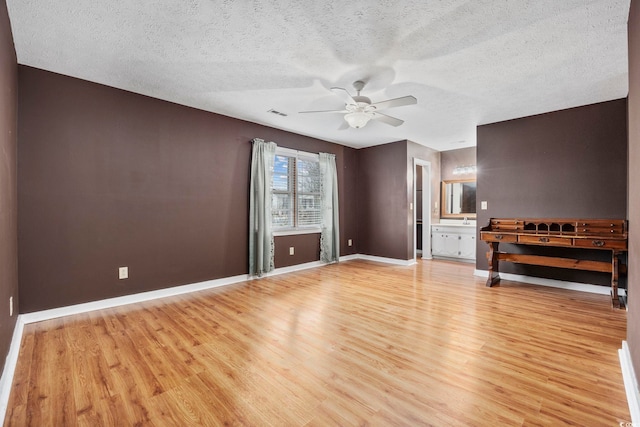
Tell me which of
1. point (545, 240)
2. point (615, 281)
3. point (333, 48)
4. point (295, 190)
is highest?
point (333, 48)

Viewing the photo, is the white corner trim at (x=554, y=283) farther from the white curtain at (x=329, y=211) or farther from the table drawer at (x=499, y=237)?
the white curtain at (x=329, y=211)

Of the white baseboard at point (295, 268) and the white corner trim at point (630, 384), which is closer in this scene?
the white corner trim at point (630, 384)

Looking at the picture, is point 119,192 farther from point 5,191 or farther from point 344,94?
point 344,94

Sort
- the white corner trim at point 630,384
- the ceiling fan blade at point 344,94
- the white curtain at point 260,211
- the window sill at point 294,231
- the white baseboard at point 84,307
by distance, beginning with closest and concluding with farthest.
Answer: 1. the white corner trim at point 630,384
2. the white baseboard at point 84,307
3. the ceiling fan blade at point 344,94
4. the white curtain at point 260,211
5. the window sill at point 294,231

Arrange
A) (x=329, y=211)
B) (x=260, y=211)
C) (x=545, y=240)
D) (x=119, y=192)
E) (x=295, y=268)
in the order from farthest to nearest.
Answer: (x=329, y=211) → (x=295, y=268) → (x=260, y=211) → (x=545, y=240) → (x=119, y=192)

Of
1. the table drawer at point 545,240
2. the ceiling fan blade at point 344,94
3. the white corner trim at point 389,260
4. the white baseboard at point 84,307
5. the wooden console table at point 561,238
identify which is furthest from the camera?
the white corner trim at point 389,260

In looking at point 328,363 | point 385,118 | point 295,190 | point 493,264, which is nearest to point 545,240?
point 493,264

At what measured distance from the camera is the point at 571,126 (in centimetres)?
390

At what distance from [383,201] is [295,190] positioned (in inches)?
75.0

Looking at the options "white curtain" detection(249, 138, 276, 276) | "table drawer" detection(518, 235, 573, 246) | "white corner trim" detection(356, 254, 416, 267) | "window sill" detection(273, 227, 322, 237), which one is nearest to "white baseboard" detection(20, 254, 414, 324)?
"white curtain" detection(249, 138, 276, 276)

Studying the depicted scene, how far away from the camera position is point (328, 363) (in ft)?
6.77

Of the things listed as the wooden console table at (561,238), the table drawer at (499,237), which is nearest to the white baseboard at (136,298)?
the table drawer at (499,237)

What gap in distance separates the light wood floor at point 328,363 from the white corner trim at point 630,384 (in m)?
0.04

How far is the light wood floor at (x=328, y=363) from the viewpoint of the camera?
1.56m
